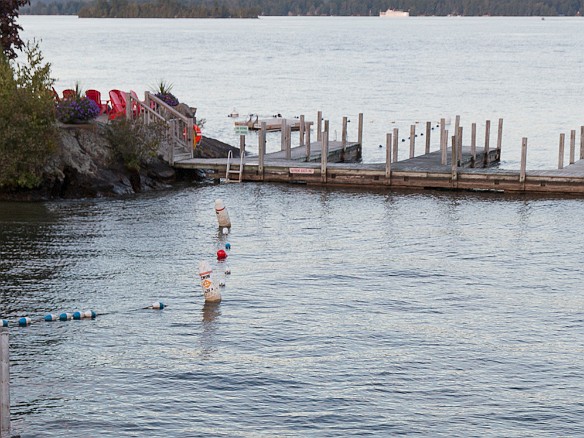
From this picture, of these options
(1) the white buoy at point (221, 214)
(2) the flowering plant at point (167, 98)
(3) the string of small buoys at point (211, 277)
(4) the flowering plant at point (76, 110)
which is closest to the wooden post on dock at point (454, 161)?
(1) the white buoy at point (221, 214)

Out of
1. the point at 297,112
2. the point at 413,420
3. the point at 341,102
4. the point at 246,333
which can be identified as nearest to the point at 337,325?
the point at 246,333

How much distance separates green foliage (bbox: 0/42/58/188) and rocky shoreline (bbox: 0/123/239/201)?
0.53 m

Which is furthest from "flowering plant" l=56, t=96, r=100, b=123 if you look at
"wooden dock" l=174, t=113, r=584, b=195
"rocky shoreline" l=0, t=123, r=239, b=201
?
"wooden dock" l=174, t=113, r=584, b=195

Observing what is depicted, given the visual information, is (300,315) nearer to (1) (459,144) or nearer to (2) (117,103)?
(1) (459,144)

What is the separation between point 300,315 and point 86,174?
763 inches

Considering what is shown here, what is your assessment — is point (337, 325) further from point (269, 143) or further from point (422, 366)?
point (269, 143)

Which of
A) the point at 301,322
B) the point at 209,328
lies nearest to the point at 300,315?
the point at 301,322

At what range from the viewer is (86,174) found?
4672cm

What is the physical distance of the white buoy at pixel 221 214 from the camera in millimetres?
40250

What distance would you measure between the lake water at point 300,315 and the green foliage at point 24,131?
4.08 ft

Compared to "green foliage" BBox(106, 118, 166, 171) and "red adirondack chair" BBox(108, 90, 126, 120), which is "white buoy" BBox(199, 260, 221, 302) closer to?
"green foliage" BBox(106, 118, 166, 171)

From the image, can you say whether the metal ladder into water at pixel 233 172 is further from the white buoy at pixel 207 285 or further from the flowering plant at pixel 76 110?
the white buoy at pixel 207 285

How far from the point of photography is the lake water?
77.4ft

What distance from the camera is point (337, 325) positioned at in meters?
29.1
